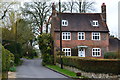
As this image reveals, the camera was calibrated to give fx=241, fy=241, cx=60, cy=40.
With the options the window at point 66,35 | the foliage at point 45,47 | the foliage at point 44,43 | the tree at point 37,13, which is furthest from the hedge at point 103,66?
the tree at point 37,13

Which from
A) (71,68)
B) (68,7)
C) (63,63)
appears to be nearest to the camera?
(71,68)

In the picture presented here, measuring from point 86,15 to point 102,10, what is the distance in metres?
2.96

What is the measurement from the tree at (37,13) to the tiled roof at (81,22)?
1089cm

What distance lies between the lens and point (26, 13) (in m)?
51.9

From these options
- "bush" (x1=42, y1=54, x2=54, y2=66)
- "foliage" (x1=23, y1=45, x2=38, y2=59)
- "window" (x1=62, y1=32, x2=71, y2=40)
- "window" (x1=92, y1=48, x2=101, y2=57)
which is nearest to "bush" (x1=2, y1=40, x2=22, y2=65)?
"bush" (x1=42, y1=54, x2=54, y2=66)

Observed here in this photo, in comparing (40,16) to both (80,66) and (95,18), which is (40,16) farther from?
(80,66)

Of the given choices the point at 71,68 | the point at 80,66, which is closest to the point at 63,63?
the point at 71,68

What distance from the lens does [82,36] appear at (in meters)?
40.1

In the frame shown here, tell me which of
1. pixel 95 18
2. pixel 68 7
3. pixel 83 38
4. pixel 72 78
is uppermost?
pixel 68 7

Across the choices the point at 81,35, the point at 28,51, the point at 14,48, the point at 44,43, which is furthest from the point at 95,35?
the point at 28,51

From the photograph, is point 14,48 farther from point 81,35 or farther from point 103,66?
point 103,66

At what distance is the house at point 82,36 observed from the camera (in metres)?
39.4

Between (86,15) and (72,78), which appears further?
(86,15)

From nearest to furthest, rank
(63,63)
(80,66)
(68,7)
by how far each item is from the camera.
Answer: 1. (80,66)
2. (63,63)
3. (68,7)
